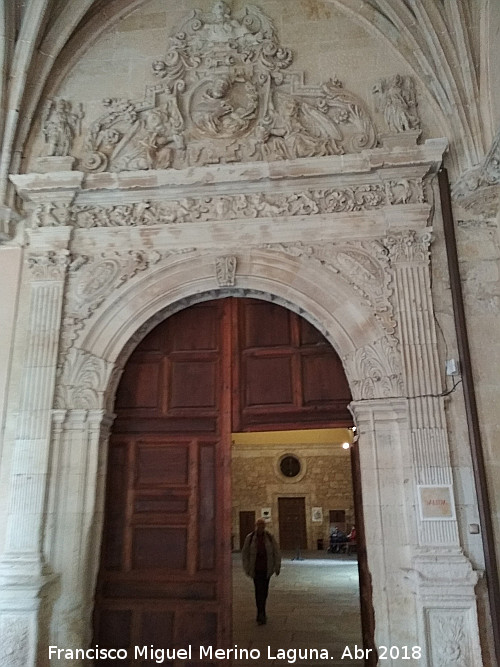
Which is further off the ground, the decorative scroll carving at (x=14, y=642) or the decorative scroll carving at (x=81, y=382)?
the decorative scroll carving at (x=81, y=382)

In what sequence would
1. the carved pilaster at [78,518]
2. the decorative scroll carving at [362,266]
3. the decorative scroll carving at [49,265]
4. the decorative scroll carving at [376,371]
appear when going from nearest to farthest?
the carved pilaster at [78,518] → the decorative scroll carving at [376,371] → the decorative scroll carving at [362,266] → the decorative scroll carving at [49,265]

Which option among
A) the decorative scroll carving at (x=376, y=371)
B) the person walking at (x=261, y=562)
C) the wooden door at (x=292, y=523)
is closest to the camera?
the decorative scroll carving at (x=376, y=371)

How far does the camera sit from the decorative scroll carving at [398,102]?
485 centimetres

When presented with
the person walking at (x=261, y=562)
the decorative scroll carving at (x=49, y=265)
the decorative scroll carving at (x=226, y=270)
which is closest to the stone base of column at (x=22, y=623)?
the decorative scroll carving at (x=49, y=265)

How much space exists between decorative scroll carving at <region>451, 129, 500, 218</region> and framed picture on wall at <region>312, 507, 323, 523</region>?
10984 millimetres

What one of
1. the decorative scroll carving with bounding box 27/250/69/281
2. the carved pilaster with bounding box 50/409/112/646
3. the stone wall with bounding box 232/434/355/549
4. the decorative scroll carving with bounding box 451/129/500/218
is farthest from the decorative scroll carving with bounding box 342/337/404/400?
the stone wall with bounding box 232/434/355/549

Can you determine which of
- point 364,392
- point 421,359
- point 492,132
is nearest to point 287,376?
point 364,392

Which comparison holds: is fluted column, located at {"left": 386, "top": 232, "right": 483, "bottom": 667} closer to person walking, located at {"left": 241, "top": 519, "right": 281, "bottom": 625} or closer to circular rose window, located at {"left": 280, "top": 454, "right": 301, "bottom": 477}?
person walking, located at {"left": 241, "top": 519, "right": 281, "bottom": 625}

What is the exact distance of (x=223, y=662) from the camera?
416cm

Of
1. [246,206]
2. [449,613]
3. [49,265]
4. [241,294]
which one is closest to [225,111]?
[246,206]

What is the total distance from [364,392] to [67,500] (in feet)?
8.25

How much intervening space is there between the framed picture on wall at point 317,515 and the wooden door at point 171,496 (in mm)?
10269

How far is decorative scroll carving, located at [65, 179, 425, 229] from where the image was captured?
4.68 metres

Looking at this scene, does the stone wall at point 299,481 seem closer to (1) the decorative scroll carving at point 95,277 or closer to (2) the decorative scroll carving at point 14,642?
(1) the decorative scroll carving at point 95,277
